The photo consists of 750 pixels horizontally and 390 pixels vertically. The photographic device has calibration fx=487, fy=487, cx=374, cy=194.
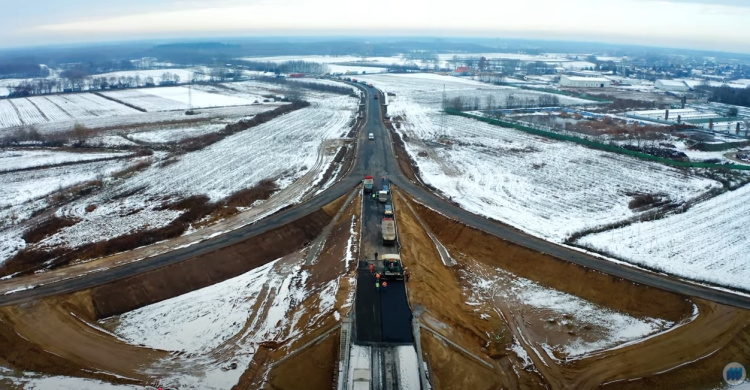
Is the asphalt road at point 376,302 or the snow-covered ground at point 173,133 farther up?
the snow-covered ground at point 173,133

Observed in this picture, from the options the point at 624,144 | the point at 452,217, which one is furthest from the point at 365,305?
the point at 624,144

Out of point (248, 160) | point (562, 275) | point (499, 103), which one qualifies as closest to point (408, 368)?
point (562, 275)

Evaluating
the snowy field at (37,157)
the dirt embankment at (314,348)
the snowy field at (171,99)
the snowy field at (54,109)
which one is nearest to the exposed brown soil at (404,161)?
→ the dirt embankment at (314,348)

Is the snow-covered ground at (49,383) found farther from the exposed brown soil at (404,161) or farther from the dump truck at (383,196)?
the exposed brown soil at (404,161)

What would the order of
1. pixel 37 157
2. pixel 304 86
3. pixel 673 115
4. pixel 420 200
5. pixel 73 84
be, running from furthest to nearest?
pixel 73 84 < pixel 304 86 < pixel 673 115 < pixel 37 157 < pixel 420 200

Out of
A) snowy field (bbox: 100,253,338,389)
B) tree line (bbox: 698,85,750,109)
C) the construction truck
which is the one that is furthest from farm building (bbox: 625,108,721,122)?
snowy field (bbox: 100,253,338,389)

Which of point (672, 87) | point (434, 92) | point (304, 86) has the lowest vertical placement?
point (434, 92)

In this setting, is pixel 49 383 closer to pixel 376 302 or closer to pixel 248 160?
pixel 376 302

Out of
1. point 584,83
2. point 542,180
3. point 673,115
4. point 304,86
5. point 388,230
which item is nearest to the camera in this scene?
point 388,230
